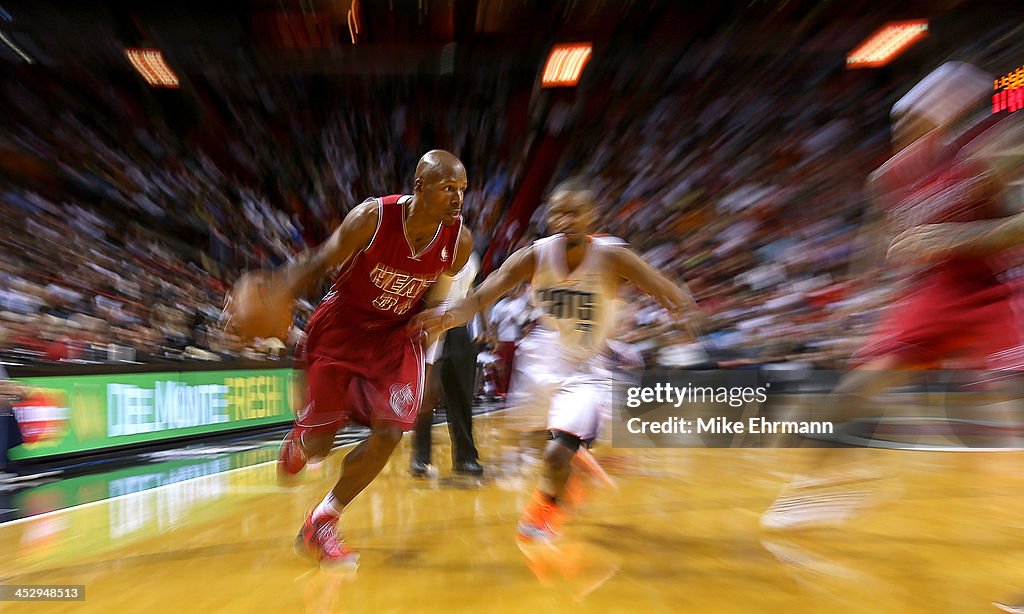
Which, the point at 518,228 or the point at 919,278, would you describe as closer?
the point at 919,278

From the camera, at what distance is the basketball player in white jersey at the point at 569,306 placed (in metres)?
2.86

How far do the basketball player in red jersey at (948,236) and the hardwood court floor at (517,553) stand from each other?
0.66 meters

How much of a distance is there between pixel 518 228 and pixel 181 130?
625 centimetres

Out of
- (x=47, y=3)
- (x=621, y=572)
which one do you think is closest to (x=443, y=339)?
(x=621, y=572)

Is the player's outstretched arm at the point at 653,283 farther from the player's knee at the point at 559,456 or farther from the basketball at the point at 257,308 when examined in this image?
the basketball at the point at 257,308

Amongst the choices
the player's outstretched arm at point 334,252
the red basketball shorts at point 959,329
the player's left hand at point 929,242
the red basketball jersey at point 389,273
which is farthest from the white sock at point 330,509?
the player's left hand at point 929,242

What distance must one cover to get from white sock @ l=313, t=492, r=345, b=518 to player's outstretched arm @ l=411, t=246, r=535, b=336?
74 cm

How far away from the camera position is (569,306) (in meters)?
2.99

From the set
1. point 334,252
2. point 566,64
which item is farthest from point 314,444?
point 566,64

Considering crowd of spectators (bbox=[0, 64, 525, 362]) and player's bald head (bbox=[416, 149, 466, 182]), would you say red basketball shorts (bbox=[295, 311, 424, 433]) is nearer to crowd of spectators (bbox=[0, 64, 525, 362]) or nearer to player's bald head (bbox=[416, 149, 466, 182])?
player's bald head (bbox=[416, 149, 466, 182])

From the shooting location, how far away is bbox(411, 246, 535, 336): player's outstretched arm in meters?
2.68

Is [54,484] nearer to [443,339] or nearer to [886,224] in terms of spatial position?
[443,339]

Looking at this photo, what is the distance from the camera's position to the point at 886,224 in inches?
104

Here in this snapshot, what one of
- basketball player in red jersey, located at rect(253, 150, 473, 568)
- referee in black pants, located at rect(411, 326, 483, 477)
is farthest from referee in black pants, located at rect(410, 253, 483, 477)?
basketball player in red jersey, located at rect(253, 150, 473, 568)
